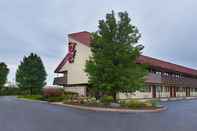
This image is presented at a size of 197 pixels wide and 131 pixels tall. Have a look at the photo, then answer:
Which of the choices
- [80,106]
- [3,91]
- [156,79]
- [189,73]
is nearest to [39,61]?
[3,91]

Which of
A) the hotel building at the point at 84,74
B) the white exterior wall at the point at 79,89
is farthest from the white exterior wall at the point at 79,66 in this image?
the white exterior wall at the point at 79,89

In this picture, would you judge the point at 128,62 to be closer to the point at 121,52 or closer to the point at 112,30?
the point at 121,52

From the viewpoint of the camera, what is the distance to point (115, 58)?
→ 36.1 metres

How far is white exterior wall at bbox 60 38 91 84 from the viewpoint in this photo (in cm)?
5253

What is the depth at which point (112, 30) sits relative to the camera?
37.7 meters

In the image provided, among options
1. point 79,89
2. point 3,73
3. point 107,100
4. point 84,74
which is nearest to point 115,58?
point 107,100

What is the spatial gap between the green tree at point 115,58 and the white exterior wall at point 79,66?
14230 mm

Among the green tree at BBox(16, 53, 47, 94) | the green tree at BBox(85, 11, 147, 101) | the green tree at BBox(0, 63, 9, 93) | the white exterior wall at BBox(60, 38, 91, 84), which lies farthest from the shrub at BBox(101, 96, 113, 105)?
the green tree at BBox(0, 63, 9, 93)

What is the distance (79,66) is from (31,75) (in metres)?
14.6

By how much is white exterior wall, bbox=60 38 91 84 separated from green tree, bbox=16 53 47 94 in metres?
10.7

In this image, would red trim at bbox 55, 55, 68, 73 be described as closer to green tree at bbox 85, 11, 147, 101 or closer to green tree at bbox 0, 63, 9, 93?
green tree at bbox 0, 63, 9, 93

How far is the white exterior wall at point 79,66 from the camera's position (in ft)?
172

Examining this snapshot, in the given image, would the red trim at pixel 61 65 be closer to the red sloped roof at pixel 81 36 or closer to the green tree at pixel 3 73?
the red sloped roof at pixel 81 36

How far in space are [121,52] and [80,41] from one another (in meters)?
18.5
